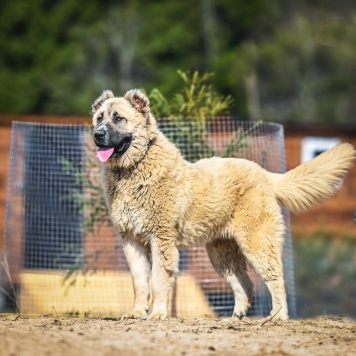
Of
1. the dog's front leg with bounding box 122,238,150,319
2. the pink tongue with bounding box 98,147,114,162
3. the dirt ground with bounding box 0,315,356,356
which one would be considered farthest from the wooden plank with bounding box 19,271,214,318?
the pink tongue with bounding box 98,147,114,162

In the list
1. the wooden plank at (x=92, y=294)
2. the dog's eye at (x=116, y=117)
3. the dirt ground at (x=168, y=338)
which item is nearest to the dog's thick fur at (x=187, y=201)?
the dog's eye at (x=116, y=117)

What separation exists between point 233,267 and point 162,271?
3.73ft

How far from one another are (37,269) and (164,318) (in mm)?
2897

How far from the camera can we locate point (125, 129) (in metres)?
8.85

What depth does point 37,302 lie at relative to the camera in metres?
10.8

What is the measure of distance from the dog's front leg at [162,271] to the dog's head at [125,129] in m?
0.92

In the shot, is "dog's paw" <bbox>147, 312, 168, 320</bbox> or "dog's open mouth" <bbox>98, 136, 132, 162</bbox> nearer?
"dog's paw" <bbox>147, 312, 168, 320</bbox>

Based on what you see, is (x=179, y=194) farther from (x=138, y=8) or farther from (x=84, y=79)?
(x=138, y=8)

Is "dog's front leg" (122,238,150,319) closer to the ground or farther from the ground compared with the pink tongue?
closer to the ground

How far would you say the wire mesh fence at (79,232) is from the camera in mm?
10734

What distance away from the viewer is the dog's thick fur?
342 inches

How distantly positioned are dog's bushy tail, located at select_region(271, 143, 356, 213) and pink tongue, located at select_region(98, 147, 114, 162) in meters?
1.87

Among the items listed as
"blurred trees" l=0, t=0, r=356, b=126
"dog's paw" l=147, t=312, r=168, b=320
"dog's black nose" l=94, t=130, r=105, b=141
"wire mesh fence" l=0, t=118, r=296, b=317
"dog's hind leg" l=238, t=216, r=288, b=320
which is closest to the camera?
"dog's paw" l=147, t=312, r=168, b=320

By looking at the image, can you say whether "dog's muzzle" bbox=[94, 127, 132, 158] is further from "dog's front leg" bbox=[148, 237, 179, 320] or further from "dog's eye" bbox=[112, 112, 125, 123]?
"dog's front leg" bbox=[148, 237, 179, 320]
